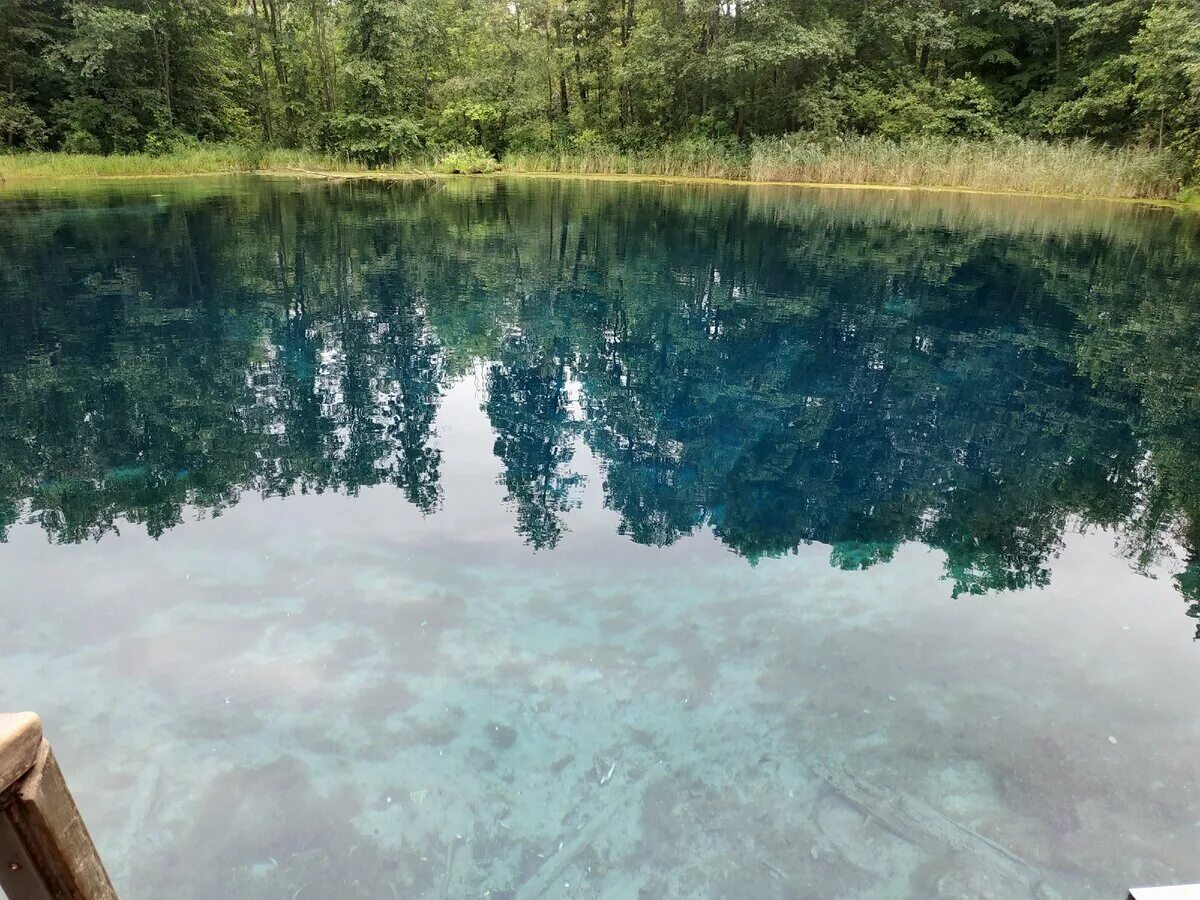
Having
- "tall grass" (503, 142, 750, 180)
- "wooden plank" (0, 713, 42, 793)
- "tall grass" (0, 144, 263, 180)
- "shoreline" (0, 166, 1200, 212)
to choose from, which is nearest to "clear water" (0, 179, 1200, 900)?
"wooden plank" (0, 713, 42, 793)

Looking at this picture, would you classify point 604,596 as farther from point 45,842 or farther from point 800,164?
point 800,164

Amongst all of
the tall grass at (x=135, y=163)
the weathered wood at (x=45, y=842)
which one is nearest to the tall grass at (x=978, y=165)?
the tall grass at (x=135, y=163)

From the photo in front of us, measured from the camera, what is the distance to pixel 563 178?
27.2m

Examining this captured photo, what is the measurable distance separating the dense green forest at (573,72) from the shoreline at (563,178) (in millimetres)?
1768

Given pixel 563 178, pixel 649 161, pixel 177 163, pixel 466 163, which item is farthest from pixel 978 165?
pixel 177 163

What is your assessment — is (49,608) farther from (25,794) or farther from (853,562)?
(853,562)

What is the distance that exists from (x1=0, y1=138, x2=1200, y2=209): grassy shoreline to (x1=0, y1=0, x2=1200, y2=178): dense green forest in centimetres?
136

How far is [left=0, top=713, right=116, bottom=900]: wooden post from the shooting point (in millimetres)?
1081

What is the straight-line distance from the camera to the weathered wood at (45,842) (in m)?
1.10

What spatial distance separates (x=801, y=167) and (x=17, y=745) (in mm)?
25867

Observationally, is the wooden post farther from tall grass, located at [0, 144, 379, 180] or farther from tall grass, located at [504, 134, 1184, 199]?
tall grass, located at [0, 144, 379, 180]

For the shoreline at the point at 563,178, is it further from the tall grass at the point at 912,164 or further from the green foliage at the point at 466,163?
the green foliage at the point at 466,163

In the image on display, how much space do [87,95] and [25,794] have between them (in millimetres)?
31642

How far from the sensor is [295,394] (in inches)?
233
